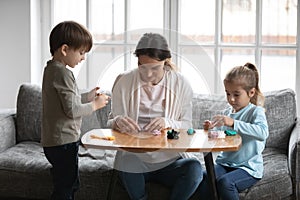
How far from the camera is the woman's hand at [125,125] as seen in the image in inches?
105

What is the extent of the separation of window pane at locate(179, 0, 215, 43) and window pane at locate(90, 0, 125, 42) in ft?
1.34

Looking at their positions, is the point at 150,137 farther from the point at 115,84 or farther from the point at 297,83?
the point at 297,83

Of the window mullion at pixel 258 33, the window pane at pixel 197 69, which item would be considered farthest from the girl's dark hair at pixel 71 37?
the window mullion at pixel 258 33

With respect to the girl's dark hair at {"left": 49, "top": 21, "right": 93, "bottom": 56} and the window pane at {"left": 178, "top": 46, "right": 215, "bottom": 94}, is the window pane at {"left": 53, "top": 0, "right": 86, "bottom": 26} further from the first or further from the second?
the window pane at {"left": 178, "top": 46, "right": 215, "bottom": 94}

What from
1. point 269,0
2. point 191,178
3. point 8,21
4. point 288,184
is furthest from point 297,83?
point 8,21

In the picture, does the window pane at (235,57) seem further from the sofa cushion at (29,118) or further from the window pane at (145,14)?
the sofa cushion at (29,118)

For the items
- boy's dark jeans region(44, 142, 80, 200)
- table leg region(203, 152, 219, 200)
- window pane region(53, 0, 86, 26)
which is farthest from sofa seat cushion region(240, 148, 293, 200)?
window pane region(53, 0, 86, 26)

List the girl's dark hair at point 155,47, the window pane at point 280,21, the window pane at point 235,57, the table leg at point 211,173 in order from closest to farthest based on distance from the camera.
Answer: the girl's dark hair at point 155,47, the table leg at point 211,173, the window pane at point 280,21, the window pane at point 235,57

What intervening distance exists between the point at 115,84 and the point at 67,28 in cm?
39

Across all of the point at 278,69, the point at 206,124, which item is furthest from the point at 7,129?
the point at 278,69

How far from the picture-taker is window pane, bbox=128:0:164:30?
13.6ft

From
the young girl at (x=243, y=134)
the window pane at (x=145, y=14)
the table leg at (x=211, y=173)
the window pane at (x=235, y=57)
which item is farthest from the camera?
the window pane at (x=145, y=14)

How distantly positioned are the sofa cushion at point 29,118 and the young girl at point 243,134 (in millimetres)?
1176

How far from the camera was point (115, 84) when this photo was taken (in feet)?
9.00
